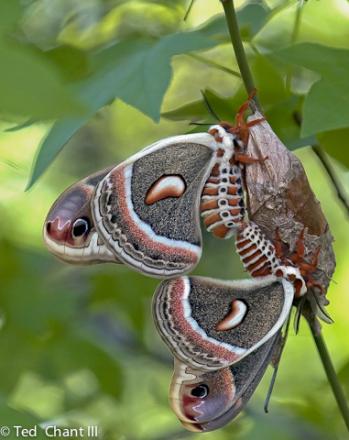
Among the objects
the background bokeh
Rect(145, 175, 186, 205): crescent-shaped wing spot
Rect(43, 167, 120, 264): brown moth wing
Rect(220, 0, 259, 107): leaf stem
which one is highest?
Rect(220, 0, 259, 107): leaf stem

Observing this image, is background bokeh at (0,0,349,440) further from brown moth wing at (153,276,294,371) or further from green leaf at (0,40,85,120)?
green leaf at (0,40,85,120)

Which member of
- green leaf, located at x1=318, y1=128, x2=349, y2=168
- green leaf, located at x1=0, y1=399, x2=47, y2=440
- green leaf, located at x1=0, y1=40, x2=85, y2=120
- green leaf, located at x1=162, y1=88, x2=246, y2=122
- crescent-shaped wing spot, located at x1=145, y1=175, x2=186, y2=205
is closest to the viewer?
green leaf, located at x1=0, y1=40, x2=85, y2=120

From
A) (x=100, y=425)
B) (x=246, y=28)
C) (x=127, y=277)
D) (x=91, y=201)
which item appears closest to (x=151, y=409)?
(x=100, y=425)

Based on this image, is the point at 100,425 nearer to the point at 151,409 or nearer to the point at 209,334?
the point at 151,409

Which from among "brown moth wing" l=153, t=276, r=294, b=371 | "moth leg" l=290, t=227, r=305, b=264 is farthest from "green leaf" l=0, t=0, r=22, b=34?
"moth leg" l=290, t=227, r=305, b=264

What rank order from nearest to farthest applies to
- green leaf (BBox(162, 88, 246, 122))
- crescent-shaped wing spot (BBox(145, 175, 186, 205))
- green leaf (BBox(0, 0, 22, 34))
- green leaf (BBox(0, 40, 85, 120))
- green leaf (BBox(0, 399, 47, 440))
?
green leaf (BBox(0, 40, 85, 120)), green leaf (BBox(0, 0, 22, 34)), green leaf (BBox(0, 399, 47, 440)), crescent-shaped wing spot (BBox(145, 175, 186, 205)), green leaf (BBox(162, 88, 246, 122))

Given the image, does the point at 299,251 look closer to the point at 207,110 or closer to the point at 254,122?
the point at 254,122
